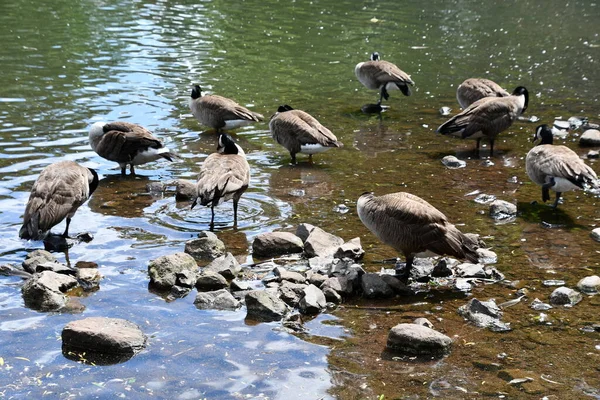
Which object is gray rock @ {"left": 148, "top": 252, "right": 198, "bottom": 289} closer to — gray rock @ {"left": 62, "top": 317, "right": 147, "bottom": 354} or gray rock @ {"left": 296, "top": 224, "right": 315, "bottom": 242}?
gray rock @ {"left": 62, "top": 317, "right": 147, "bottom": 354}

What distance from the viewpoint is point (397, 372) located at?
7363 mm

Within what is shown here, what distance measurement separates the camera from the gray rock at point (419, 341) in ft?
25.1

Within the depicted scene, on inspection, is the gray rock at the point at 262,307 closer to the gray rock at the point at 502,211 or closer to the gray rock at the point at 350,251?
the gray rock at the point at 350,251

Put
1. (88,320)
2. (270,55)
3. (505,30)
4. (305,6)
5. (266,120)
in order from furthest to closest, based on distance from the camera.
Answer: (305,6), (505,30), (270,55), (266,120), (88,320)

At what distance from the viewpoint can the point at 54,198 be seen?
34.6 feet

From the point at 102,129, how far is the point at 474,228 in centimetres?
681

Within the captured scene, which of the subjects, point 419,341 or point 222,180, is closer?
point 419,341

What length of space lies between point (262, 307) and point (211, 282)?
969mm

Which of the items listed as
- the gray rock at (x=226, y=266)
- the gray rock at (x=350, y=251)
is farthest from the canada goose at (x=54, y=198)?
the gray rock at (x=350, y=251)

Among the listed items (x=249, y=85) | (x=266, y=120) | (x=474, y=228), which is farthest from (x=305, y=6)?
(x=474, y=228)

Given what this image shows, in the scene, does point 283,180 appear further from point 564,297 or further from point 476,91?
point 564,297

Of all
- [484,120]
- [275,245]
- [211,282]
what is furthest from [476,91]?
[211,282]

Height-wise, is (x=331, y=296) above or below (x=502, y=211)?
below

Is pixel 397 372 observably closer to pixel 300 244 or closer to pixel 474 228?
pixel 300 244
